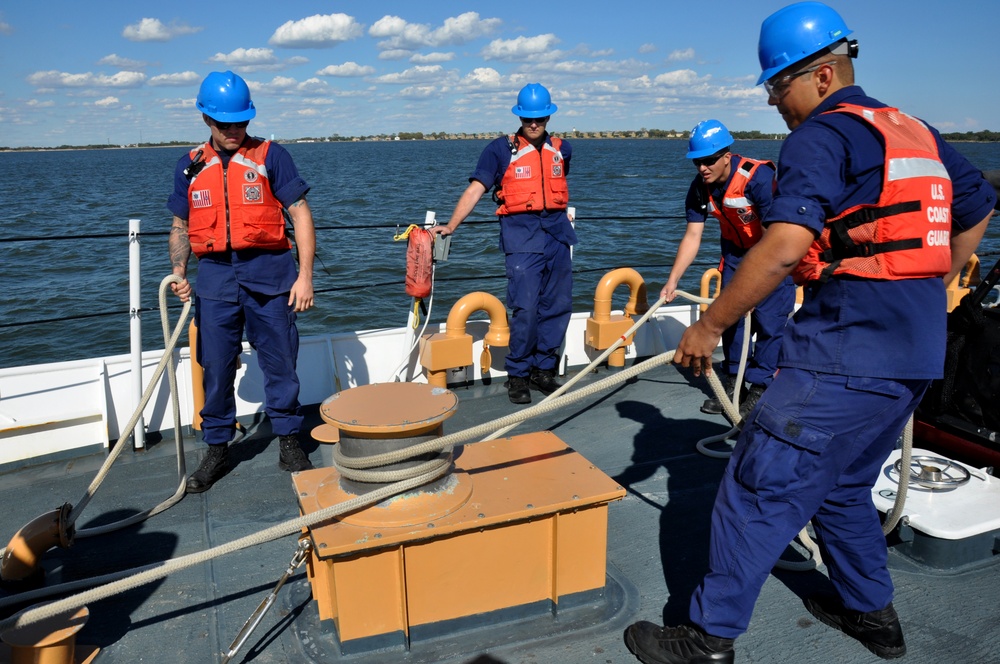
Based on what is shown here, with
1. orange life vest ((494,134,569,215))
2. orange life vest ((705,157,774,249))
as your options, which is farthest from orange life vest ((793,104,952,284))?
orange life vest ((494,134,569,215))

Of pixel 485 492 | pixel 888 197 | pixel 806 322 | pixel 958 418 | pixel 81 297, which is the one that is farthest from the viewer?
pixel 81 297

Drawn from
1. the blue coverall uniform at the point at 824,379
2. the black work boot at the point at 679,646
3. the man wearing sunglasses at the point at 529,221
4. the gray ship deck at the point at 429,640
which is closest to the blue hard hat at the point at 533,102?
the man wearing sunglasses at the point at 529,221

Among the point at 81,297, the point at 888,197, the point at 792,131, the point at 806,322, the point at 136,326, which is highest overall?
the point at 792,131

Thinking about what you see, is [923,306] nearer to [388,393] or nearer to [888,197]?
[888,197]

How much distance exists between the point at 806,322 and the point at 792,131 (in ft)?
1.79

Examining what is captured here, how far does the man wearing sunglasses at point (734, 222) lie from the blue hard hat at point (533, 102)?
998mm

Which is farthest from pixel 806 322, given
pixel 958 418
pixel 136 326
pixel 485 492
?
pixel 136 326

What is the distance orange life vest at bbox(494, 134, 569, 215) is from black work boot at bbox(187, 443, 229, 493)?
2.26 meters

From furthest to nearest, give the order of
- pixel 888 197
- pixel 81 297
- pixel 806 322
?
pixel 81 297 → pixel 806 322 → pixel 888 197

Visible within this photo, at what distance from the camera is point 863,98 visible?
87.4 inches

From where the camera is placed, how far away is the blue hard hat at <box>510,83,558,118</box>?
4.91 metres

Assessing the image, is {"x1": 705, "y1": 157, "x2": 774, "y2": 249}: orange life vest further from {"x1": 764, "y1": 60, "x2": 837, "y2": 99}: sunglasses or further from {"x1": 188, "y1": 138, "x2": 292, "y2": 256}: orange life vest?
{"x1": 188, "y1": 138, "x2": 292, "y2": 256}: orange life vest

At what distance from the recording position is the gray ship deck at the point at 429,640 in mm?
2592

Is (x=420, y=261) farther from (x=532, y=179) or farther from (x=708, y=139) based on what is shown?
(x=708, y=139)
